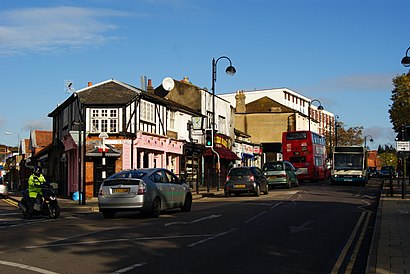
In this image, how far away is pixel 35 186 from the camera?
18.5 m

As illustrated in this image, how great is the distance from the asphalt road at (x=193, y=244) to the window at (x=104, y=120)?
1543 cm

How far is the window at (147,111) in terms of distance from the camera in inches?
1374

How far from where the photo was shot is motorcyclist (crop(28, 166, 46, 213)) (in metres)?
18.5

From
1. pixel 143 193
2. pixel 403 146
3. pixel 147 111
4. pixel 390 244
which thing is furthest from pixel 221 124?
pixel 390 244

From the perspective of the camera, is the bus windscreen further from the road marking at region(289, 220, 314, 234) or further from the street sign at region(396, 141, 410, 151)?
the road marking at region(289, 220, 314, 234)

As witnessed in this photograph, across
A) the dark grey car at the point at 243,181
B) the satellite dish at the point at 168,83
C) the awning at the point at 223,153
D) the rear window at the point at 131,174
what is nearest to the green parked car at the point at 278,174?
the awning at the point at 223,153

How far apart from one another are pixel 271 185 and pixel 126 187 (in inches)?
918

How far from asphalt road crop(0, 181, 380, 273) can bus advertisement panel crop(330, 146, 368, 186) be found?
24.8m

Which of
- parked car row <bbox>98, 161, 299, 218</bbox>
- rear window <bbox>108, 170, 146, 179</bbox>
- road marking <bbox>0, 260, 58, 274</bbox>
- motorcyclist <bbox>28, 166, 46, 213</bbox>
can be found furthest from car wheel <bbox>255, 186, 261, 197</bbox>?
road marking <bbox>0, 260, 58, 274</bbox>

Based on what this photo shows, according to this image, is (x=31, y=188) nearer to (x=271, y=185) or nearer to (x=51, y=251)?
(x=51, y=251)

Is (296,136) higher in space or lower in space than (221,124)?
lower

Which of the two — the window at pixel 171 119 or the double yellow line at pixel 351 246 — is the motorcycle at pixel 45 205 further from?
the window at pixel 171 119

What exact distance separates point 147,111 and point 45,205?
1732 centimetres

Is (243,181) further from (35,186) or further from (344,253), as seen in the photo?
(344,253)
